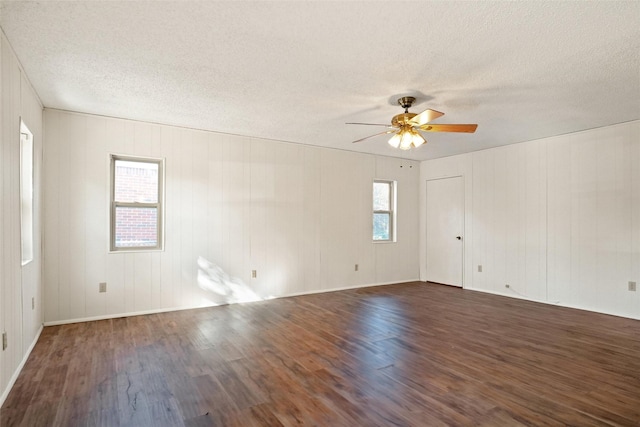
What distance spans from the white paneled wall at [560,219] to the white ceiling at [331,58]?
70 cm

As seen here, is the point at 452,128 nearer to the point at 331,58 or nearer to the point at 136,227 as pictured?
the point at 331,58

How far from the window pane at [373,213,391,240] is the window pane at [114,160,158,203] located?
3870 mm

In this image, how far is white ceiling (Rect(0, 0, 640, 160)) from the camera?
82.2 inches

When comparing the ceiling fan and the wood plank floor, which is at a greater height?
the ceiling fan

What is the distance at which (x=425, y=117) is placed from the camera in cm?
313

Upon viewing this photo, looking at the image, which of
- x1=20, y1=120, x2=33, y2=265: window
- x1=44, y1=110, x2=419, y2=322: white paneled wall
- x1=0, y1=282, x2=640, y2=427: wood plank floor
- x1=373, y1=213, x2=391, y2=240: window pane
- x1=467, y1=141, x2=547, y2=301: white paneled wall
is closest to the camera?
x1=0, y1=282, x2=640, y2=427: wood plank floor

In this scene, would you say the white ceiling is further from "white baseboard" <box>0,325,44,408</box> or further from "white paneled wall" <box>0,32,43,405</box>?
"white baseboard" <box>0,325,44,408</box>

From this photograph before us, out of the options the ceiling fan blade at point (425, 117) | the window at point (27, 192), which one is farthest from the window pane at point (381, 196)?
the window at point (27, 192)

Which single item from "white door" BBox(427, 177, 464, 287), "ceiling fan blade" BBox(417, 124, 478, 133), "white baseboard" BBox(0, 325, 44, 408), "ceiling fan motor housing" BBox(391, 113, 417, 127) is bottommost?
"white baseboard" BBox(0, 325, 44, 408)

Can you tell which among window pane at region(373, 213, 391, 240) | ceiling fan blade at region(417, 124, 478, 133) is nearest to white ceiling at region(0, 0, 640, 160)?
ceiling fan blade at region(417, 124, 478, 133)

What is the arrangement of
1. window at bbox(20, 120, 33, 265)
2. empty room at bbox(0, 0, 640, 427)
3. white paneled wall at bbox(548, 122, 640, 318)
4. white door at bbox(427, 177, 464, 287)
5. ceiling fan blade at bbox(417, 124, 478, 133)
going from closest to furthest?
empty room at bbox(0, 0, 640, 427)
window at bbox(20, 120, 33, 265)
ceiling fan blade at bbox(417, 124, 478, 133)
white paneled wall at bbox(548, 122, 640, 318)
white door at bbox(427, 177, 464, 287)

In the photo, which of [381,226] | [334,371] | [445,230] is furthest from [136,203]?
[445,230]

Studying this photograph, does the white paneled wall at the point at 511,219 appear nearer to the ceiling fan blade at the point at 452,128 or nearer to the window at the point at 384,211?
the window at the point at 384,211

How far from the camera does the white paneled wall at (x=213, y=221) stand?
158 inches
